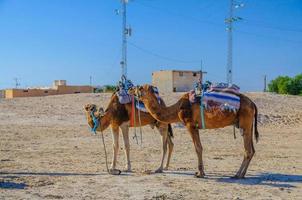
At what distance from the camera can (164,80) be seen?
60.3 m

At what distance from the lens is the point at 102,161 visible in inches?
551

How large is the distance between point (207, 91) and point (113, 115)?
235 centimetres

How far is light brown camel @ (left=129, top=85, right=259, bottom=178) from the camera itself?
1130 cm

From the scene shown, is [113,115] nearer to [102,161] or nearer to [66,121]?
[102,161]

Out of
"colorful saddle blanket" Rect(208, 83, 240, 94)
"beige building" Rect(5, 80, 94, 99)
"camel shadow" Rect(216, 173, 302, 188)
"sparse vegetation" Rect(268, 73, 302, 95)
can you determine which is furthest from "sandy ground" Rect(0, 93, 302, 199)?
"sparse vegetation" Rect(268, 73, 302, 95)

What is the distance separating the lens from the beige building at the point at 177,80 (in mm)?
58688

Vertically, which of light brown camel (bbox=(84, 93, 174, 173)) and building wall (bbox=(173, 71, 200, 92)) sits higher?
building wall (bbox=(173, 71, 200, 92))

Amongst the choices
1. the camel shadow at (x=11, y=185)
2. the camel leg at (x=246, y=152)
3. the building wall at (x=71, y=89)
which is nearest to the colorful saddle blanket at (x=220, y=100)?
the camel leg at (x=246, y=152)

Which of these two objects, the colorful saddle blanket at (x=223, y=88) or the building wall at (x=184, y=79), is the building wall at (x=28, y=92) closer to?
the building wall at (x=184, y=79)

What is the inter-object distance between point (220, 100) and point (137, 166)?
3148 mm

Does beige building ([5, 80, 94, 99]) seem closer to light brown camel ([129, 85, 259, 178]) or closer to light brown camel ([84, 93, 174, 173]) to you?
light brown camel ([84, 93, 174, 173])

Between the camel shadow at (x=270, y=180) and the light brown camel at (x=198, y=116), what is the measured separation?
277 mm

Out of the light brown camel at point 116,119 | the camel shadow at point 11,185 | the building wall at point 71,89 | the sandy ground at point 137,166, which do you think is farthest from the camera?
the building wall at point 71,89

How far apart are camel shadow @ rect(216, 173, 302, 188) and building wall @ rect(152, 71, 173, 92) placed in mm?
46826
